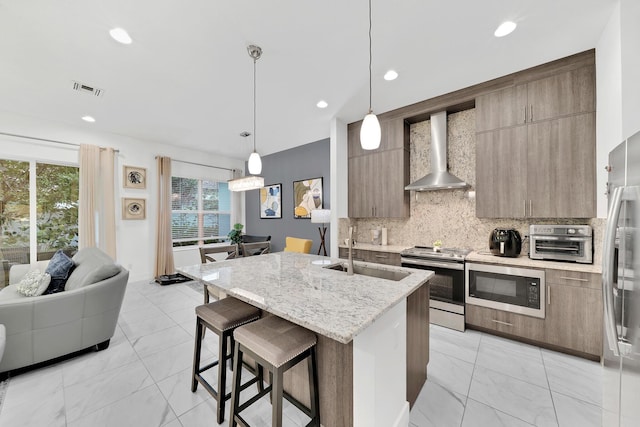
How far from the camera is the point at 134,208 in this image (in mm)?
4625

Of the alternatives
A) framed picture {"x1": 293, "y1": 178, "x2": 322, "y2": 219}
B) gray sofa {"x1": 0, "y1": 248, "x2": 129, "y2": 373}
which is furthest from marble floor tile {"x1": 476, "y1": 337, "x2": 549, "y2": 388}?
gray sofa {"x1": 0, "y1": 248, "x2": 129, "y2": 373}

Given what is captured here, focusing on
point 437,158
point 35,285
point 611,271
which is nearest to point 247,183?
point 35,285

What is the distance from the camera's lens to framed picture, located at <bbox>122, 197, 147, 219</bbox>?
452 cm

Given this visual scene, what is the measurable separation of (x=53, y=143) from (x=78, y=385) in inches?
155

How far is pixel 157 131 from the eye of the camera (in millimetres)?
4293

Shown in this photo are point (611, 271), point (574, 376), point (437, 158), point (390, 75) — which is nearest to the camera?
point (611, 271)

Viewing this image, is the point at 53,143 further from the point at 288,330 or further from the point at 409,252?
the point at 409,252

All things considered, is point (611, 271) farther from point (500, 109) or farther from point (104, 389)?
point (104, 389)

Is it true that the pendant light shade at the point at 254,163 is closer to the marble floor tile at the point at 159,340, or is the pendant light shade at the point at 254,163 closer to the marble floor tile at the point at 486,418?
the marble floor tile at the point at 159,340

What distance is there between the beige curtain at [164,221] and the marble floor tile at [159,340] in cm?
254

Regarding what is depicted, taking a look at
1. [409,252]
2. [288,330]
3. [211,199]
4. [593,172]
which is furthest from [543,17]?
[211,199]

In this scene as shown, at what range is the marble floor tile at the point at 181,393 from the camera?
1.65m

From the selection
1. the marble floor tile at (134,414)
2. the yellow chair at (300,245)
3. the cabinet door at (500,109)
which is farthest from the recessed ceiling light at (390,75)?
the marble floor tile at (134,414)

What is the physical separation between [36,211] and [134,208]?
48.8 inches
